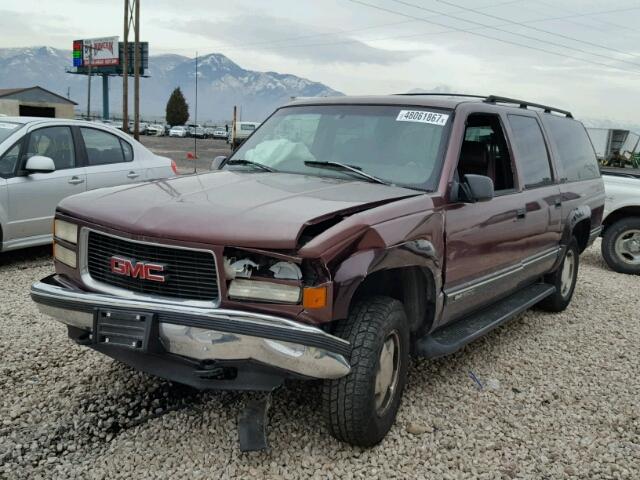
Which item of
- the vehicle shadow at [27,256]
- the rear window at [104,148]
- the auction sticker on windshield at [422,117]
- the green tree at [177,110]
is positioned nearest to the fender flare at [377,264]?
the auction sticker on windshield at [422,117]

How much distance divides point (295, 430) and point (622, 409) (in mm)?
2164

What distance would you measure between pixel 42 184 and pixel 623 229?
24.5 feet

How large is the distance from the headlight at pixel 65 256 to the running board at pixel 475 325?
196cm

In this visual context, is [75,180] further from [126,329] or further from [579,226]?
[579,226]

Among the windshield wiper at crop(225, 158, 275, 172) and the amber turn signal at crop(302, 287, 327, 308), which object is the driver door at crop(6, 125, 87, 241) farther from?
the amber turn signal at crop(302, 287, 327, 308)

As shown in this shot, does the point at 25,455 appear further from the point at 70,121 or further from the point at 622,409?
the point at 70,121

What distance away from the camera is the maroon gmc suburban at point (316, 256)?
2727 millimetres

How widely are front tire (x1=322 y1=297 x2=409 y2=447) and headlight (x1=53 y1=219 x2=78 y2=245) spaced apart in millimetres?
1462

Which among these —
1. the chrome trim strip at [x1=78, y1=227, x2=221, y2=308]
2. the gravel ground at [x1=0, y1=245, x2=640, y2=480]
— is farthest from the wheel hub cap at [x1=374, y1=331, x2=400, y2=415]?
the chrome trim strip at [x1=78, y1=227, x2=221, y2=308]

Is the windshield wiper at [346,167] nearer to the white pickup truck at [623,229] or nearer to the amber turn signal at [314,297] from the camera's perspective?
the amber turn signal at [314,297]

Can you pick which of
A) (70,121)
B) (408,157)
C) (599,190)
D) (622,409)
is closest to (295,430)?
(408,157)

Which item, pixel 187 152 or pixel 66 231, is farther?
pixel 187 152

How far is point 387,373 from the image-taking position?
3264mm

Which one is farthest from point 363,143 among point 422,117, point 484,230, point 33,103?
point 33,103
